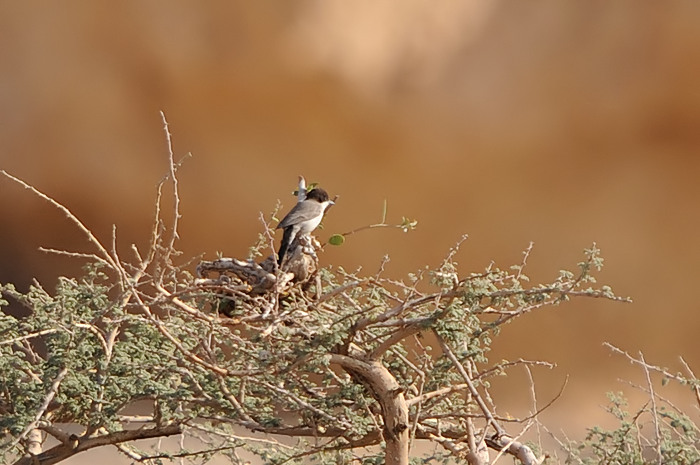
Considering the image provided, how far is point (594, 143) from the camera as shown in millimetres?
5367

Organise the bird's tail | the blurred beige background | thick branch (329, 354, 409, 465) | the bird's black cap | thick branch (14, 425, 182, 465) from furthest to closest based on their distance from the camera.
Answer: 1. the blurred beige background
2. thick branch (14, 425, 182, 465)
3. the bird's black cap
4. the bird's tail
5. thick branch (329, 354, 409, 465)

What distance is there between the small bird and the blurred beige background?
269 cm

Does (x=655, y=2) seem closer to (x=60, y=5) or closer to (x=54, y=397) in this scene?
(x=60, y=5)

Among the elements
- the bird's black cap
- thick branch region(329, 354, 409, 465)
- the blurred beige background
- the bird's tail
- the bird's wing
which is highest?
the blurred beige background

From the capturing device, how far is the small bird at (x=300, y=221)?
2.45 meters

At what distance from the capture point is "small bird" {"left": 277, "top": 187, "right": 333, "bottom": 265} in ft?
8.04

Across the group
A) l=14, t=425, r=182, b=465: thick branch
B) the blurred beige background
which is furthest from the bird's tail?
the blurred beige background

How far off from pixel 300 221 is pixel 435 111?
3.02 metres

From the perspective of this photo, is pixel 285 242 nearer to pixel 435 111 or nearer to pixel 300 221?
pixel 300 221

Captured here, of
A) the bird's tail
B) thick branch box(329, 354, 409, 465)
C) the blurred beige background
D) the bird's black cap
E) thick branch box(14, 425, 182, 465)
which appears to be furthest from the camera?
the blurred beige background

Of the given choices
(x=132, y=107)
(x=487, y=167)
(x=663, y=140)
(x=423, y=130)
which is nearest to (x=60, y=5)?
(x=132, y=107)

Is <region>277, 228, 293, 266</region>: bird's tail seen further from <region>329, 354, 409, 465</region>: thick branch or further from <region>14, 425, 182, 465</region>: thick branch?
<region>14, 425, 182, 465</region>: thick branch

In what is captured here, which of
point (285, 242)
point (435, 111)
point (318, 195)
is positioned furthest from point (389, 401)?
point (435, 111)

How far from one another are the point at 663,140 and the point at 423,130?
1.30 meters
